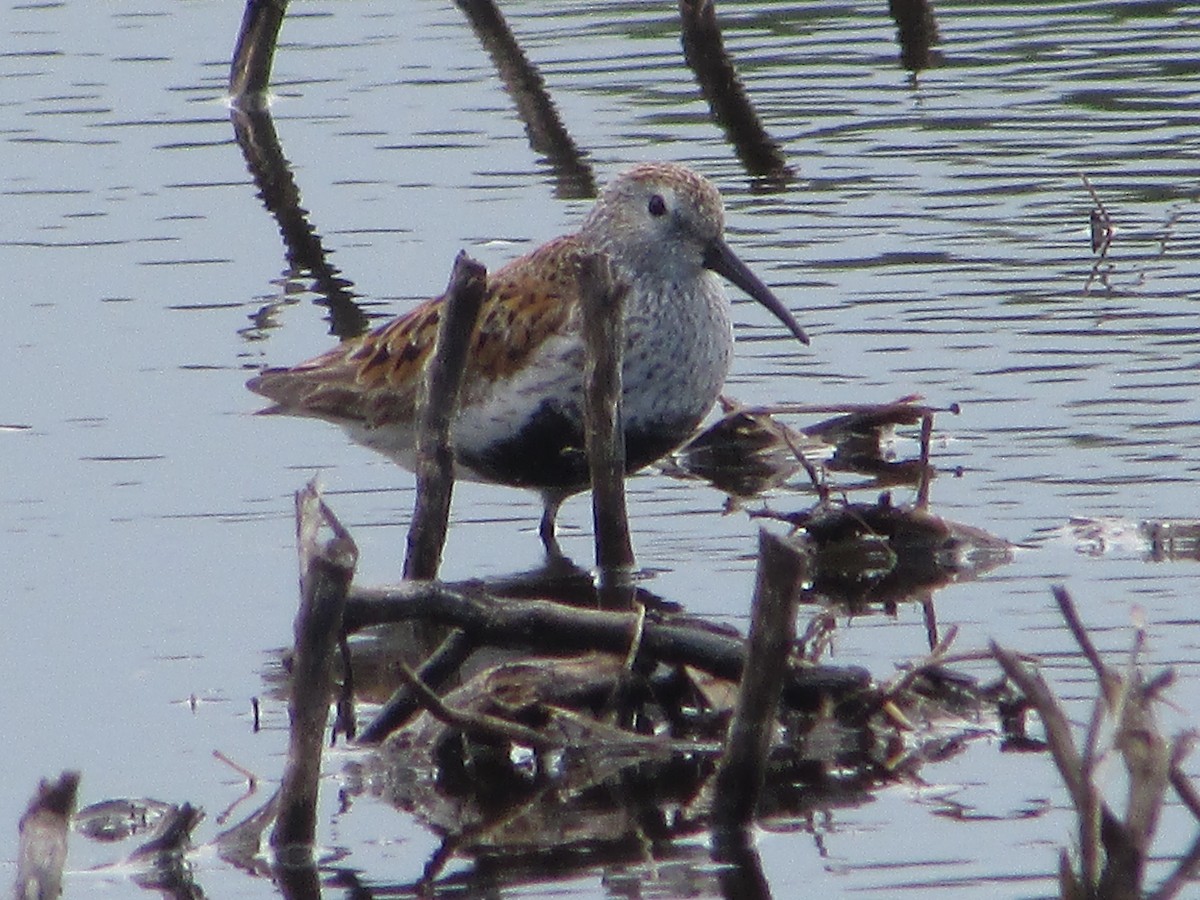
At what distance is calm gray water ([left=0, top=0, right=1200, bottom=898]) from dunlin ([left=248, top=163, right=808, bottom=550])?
0.42 meters

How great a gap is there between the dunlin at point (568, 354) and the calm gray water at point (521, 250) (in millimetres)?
416

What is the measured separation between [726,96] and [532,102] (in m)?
1.23

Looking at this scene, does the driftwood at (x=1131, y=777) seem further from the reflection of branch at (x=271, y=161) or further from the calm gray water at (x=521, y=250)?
the reflection of branch at (x=271, y=161)

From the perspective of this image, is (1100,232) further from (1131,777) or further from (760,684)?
(1131,777)

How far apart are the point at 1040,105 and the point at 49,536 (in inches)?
328

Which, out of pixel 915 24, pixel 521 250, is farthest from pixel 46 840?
pixel 915 24

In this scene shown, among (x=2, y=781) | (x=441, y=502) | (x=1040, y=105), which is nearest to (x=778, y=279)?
(x=1040, y=105)

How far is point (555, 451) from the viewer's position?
366 inches

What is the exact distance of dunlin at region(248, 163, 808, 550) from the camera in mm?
9281

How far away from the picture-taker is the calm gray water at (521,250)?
25.3ft

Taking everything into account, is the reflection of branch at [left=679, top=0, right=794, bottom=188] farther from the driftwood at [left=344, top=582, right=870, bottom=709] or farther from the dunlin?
the driftwood at [left=344, top=582, right=870, bottom=709]

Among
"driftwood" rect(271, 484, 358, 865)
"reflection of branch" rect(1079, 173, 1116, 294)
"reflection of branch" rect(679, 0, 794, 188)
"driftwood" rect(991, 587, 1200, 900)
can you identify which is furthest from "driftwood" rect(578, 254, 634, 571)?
"reflection of branch" rect(679, 0, 794, 188)

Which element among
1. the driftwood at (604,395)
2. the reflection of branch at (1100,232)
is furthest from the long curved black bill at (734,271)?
the reflection of branch at (1100,232)

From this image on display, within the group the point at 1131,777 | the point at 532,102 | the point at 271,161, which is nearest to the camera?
the point at 1131,777
